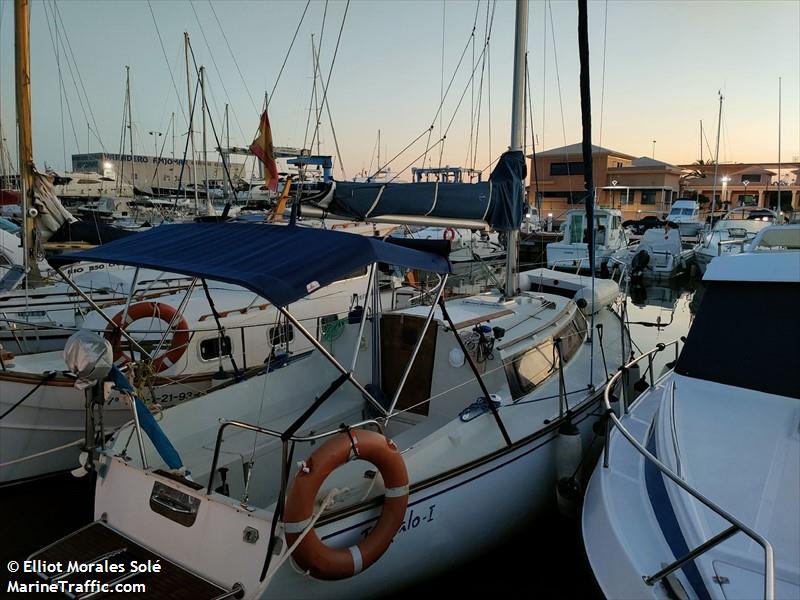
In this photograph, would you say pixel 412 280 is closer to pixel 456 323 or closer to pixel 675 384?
pixel 456 323

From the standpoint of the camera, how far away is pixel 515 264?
7.21 metres

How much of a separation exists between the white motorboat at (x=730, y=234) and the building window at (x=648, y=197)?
53.4 feet

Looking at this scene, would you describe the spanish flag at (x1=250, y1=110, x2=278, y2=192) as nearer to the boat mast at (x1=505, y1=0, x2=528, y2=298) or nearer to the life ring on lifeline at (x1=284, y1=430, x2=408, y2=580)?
the boat mast at (x1=505, y1=0, x2=528, y2=298)

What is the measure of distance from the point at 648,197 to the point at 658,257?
22.8 metres

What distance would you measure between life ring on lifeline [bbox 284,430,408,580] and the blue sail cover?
2.62 metres

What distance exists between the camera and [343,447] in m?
3.36

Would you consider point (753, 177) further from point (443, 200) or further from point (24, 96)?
point (24, 96)

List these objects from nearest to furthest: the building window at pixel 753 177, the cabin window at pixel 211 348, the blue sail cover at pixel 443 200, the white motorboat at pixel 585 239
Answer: the blue sail cover at pixel 443 200
the cabin window at pixel 211 348
the white motorboat at pixel 585 239
the building window at pixel 753 177

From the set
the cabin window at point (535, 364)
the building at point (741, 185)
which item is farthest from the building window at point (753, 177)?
the cabin window at point (535, 364)

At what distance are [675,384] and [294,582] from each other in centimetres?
359

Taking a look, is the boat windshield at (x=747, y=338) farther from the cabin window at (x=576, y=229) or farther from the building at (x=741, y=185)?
the building at (x=741, y=185)

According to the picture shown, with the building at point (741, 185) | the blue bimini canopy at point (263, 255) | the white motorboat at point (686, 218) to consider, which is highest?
the building at point (741, 185)

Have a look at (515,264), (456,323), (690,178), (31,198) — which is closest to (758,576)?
(456,323)

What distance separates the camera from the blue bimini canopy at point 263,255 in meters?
3.23
